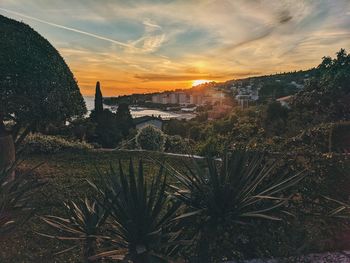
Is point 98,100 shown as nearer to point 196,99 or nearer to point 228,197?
point 228,197

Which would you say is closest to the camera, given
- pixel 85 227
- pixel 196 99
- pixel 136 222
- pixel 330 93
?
pixel 136 222

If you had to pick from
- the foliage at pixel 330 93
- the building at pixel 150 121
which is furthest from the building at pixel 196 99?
the foliage at pixel 330 93

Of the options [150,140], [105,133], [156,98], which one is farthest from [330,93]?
[156,98]

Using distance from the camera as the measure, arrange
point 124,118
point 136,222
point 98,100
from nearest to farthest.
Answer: point 136,222 < point 98,100 < point 124,118

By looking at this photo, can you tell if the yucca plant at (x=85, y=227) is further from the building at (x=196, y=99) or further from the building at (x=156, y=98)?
the building at (x=196, y=99)

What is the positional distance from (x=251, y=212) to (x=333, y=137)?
30.7 feet

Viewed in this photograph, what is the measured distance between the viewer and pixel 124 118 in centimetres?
4238

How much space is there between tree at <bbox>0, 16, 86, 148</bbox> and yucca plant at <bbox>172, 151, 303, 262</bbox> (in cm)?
484

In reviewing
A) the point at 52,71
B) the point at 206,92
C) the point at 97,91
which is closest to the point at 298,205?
the point at 52,71

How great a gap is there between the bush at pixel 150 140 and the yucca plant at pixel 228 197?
1203cm

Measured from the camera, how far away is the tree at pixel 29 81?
776 centimetres

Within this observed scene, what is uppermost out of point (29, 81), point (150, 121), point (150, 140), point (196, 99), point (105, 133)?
point (29, 81)

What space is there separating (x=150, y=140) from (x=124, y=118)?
26.6m

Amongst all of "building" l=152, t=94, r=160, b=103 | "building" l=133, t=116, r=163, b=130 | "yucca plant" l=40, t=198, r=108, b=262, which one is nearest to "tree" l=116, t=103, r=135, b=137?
"building" l=133, t=116, r=163, b=130
